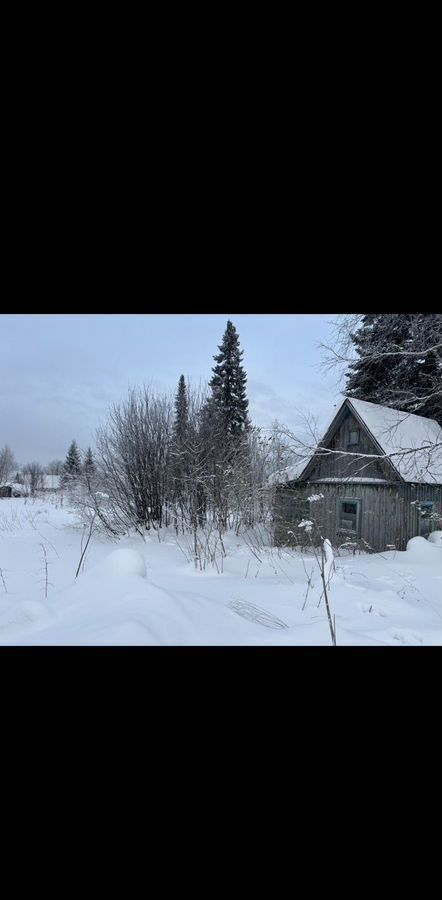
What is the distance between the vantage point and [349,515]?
6398 mm

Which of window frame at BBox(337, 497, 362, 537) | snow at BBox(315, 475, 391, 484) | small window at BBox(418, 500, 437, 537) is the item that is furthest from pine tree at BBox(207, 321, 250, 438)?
small window at BBox(418, 500, 437, 537)

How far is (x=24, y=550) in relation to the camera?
3.86 meters

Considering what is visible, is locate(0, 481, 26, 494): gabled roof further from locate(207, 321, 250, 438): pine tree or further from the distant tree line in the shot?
locate(207, 321, 250, 438): pine tree

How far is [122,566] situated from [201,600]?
2.42 ft

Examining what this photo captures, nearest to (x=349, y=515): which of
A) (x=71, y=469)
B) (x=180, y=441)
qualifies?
(x=180, y=441)

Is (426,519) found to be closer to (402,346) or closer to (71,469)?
(402,346)

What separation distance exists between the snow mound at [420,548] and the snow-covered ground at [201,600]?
548 mm

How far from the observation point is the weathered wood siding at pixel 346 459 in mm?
6227
